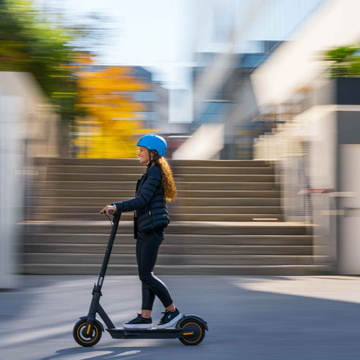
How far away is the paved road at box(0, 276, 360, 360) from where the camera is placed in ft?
19.2

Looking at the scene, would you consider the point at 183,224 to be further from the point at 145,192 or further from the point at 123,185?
the point at 145,192

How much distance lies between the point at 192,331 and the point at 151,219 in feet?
3.03

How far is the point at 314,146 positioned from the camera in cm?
1279

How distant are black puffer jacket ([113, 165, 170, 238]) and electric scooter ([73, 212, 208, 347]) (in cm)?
17

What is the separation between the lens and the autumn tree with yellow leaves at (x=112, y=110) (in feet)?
74.2

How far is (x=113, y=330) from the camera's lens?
19.5 ft

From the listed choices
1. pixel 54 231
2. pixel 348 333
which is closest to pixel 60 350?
pixel 348 333

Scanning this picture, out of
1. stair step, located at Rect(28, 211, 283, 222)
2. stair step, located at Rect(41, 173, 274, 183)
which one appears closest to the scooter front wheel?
stair step, located at Rect(28, 211, 283, 222)

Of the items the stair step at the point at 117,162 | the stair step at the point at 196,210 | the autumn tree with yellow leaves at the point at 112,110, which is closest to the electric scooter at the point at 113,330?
the stair step at the point at 196,210

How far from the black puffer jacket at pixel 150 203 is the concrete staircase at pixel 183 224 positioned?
5392 mm

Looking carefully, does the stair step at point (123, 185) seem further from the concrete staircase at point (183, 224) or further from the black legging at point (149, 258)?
the black legging at point (149, 258)

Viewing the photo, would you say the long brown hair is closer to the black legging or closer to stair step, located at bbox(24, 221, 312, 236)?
the black legging

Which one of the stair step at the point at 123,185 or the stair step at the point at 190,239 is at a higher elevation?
the stair step at the point at 123,185

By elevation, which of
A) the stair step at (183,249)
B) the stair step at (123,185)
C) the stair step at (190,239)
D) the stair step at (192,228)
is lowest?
the stair step at (183,249)
